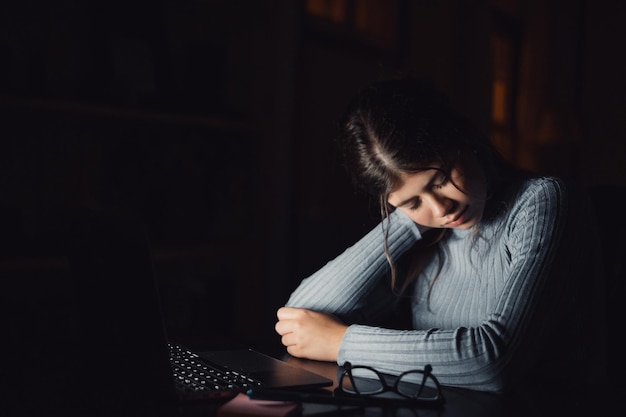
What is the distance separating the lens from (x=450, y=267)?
4.77 feet

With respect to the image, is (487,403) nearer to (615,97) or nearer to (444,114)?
(444,114)

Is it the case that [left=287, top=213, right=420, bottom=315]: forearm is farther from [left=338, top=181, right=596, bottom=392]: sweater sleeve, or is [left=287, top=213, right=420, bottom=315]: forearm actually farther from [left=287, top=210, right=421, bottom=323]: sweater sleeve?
[left=338, top=181, right=596, bottom=392]: sweater sleeve

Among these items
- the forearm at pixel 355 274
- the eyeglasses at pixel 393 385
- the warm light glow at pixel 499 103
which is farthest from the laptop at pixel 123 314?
the warm light glow at pixel 499 103

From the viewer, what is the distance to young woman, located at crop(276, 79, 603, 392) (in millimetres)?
1041

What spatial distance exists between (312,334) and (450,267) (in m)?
0.41

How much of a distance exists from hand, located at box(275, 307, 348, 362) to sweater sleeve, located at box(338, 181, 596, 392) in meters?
0.04

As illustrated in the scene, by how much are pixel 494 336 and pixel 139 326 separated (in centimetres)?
55

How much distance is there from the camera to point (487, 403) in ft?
3.06

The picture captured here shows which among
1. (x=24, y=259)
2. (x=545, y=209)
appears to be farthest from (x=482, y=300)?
(x=24, y=259)

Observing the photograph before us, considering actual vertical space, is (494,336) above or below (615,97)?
below

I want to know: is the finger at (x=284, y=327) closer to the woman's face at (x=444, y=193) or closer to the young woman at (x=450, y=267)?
the young woman at (x=450, y=267)

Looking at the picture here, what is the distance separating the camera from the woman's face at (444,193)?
4.00 feet

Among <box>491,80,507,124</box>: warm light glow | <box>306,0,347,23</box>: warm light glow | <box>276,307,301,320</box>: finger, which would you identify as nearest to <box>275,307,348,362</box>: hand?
<box>276,307,301,320</box>: finger

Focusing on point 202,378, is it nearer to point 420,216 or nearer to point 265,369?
point 265,369
